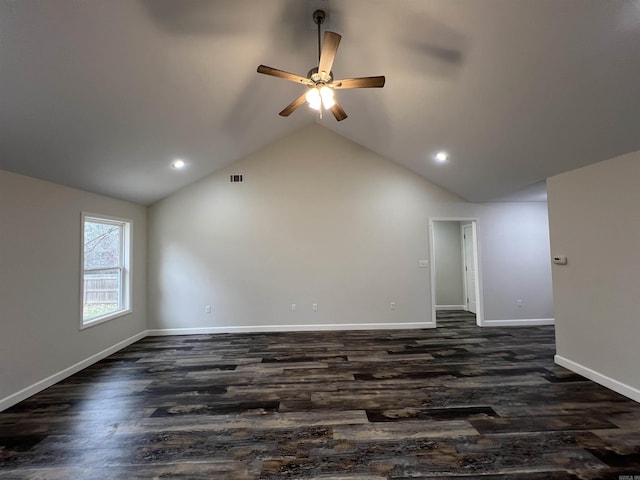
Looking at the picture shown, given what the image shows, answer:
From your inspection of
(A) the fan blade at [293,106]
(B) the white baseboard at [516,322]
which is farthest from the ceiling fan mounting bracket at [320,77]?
(B) the white baseboard at [516,322]

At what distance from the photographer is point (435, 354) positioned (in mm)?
3918

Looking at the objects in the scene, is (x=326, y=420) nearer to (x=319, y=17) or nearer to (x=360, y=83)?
(x=360, y=83)

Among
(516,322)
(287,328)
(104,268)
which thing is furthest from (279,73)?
(516,322)

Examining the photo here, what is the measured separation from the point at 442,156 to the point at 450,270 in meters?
3.51

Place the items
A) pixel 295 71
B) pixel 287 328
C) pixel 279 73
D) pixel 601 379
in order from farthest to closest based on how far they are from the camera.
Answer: pixel 287 328 < pixel 295 71 < pixel 601 379 < pixel 279 73

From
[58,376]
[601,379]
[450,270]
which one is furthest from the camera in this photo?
[450,270]

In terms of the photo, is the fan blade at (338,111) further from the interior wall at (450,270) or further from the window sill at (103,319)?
the interior wall at (450,270)

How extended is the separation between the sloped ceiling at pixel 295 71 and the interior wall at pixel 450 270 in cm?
297

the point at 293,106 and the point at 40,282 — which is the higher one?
the point at 293,106

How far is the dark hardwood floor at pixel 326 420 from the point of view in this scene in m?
1.88

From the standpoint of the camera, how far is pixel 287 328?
16.8 feet

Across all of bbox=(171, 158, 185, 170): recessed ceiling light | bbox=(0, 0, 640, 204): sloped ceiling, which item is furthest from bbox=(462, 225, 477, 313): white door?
bbox=(171, 158, 185, 170): recessed ceiling light

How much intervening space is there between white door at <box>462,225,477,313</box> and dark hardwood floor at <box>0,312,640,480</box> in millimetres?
2560

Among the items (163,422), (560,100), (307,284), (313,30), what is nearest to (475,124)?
(560,100)
